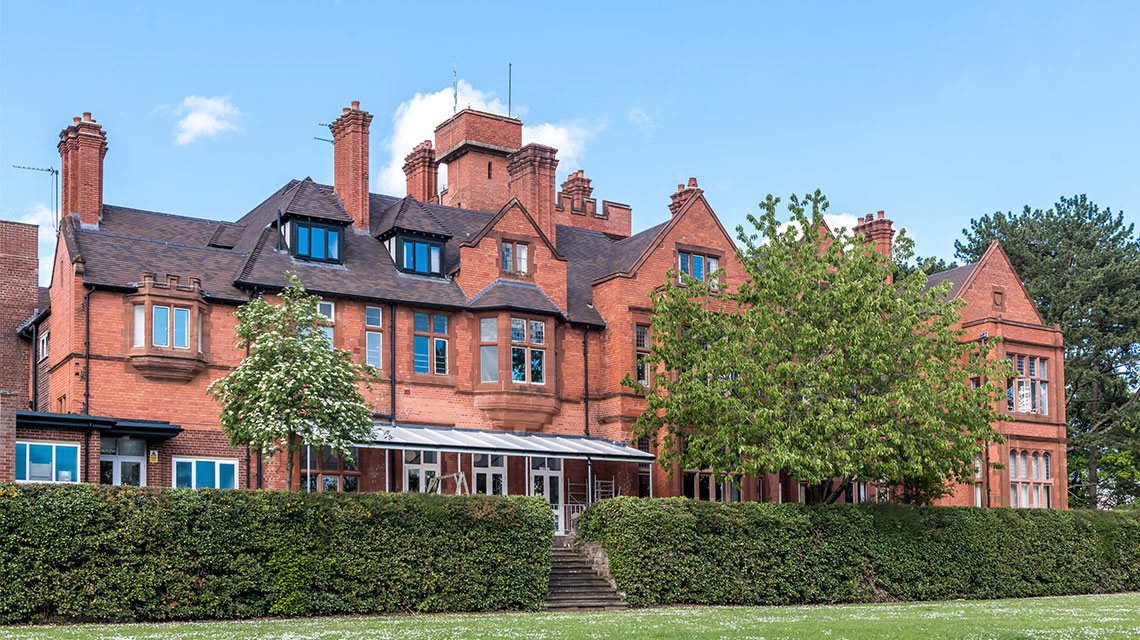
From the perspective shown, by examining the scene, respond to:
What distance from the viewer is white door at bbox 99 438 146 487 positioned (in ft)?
110

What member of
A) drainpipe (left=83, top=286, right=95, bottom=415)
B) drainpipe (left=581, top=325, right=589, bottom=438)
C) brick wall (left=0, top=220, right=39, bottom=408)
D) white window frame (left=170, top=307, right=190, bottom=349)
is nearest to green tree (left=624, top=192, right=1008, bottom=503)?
drainpipe (left=581, top=325, right=589, bottom=438)

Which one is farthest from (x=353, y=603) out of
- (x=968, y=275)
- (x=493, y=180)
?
(x=968, y=275)

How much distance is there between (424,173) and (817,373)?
21.8 meters

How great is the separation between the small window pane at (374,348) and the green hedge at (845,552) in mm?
7880

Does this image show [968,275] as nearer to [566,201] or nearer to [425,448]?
[566,201]

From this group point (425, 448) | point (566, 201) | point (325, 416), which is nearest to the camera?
point (325, 416)

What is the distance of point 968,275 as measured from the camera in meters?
48.7

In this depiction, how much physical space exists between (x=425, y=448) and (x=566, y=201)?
24.1 meters

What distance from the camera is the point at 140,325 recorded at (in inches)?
1374

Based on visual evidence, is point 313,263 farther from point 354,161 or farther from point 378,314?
point 354,161

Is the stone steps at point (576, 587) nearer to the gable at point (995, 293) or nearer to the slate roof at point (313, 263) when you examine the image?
the slate roof at point (313, 263)

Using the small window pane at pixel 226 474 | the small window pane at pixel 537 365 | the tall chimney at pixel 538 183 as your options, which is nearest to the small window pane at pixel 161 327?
the small window pane at pixel 226 474

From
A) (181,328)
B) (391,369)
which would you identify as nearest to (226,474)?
(181,328)

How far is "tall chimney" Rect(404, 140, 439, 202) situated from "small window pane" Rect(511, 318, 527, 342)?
13.4 m
